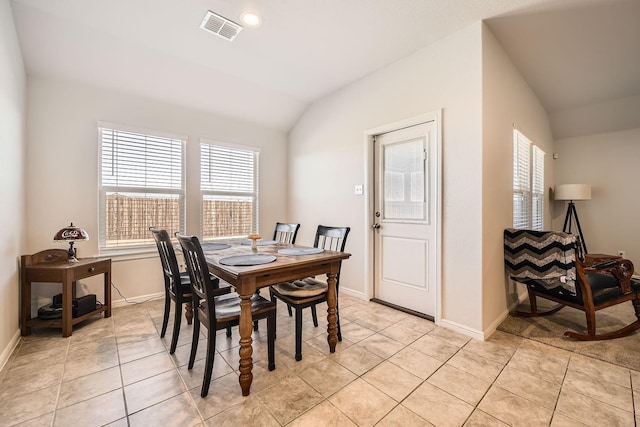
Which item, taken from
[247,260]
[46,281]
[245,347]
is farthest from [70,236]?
[245,347]

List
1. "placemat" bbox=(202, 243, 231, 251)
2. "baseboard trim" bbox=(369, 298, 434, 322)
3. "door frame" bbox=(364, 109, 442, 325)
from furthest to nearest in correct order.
A: "baseboard trim" bbox=(369, 298, 434, 322)
"door frame" bbox=(364, 109, 442, 325)
"placemat" bbox=(202, 243, 231, 251)

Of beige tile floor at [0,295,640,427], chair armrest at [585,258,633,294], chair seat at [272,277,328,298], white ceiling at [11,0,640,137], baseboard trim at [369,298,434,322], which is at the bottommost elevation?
beige tile floor at [0,295,640,427]

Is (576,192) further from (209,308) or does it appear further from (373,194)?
(209,308)

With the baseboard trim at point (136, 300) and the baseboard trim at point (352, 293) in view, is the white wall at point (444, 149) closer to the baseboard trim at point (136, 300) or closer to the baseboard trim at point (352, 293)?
the baseboard trim at point (352, 293)

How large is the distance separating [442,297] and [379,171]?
155cm

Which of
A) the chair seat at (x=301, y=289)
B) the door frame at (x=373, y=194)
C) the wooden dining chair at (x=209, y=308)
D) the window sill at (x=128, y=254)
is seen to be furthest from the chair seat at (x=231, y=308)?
the window sill at (x=128, y=254)

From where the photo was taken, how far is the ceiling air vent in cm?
228

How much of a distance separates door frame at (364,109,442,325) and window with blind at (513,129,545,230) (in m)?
1.11

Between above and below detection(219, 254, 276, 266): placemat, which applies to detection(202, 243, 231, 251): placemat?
above

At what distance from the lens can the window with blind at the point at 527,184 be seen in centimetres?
309

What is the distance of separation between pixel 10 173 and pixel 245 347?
2.35 metres

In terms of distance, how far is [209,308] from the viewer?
1.63m

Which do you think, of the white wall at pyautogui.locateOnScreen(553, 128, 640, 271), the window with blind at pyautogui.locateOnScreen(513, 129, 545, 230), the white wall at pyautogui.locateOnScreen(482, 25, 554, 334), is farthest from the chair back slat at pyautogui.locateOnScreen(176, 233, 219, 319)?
the white wall at pyautogui.locateOnScreen(553, 128, 640, 271)

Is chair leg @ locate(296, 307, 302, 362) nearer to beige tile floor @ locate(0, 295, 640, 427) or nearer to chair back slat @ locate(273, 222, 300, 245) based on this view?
beige tile floor @ locate(0, 295, 640, 427)
